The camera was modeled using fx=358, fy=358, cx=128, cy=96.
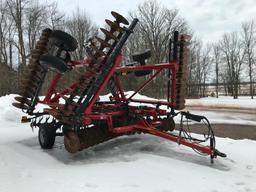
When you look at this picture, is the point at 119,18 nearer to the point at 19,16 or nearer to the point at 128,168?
the point at 128,168

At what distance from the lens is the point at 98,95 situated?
638 cm

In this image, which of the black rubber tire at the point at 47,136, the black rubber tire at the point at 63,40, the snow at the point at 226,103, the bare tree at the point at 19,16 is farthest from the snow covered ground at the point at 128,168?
the bare tree at the point at 19,16

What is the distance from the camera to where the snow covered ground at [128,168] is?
455 cm

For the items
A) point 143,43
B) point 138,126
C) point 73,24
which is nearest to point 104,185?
point 138,126

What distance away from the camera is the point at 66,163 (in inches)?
243

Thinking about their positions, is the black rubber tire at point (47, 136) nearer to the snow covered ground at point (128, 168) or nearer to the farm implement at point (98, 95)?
the farm implement at point (98, 95)

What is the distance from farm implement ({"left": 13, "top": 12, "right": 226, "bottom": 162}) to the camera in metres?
6.27

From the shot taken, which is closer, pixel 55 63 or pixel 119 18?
pixel 119 18

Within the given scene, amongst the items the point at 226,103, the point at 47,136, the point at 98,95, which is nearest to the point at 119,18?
the point at 98,95

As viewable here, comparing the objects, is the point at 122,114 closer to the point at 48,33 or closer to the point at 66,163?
the point at 66,163

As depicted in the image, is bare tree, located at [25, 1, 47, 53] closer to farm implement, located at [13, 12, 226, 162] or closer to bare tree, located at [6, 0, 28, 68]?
bare tree, located at [6, 0, 28, 68]

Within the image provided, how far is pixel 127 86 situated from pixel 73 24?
2046 centimetres

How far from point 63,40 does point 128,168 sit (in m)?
3.46

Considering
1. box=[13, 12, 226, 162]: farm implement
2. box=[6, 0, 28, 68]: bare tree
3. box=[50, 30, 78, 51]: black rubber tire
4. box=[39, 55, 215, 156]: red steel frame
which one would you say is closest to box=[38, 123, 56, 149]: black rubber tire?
box=[13, 12, 226, 162]: farm implement
